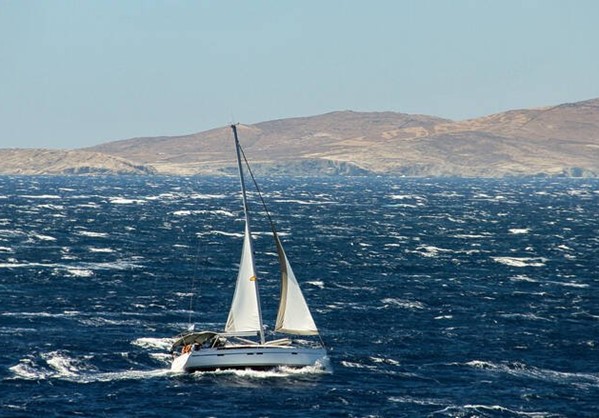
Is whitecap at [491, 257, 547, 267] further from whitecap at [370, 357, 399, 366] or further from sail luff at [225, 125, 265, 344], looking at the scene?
sail luff at [225, 125, 265, 344]

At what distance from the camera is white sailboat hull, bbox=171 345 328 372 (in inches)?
2926

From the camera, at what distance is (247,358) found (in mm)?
74438

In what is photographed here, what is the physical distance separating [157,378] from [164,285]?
1727 inches

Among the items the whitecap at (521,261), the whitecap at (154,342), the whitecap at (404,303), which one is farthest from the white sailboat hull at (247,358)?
the whitecap at (521,261)

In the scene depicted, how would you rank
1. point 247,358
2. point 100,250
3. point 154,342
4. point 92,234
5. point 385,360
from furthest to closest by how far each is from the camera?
point 92,234 → point 100,250 → point 154,342 → point 385,360 → point 247,358

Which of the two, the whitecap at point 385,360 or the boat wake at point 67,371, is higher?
the boat wake at point 67,371

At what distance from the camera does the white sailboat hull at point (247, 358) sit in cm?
7431

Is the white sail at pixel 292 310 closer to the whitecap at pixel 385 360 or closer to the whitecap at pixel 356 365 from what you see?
the whitecap at pixel 356 365

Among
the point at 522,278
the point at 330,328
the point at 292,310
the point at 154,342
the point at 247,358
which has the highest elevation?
the point at 292,310

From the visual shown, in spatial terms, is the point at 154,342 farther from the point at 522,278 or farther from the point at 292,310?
the point at 522,278

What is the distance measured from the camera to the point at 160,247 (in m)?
159

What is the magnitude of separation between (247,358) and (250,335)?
2332 millimetres

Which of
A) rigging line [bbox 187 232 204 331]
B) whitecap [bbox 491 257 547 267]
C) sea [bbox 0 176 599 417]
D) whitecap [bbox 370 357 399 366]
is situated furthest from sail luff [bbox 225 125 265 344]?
whitecap [bbox 491 257 547 267]

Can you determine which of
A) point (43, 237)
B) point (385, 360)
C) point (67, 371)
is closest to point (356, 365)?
point (385, 360)
